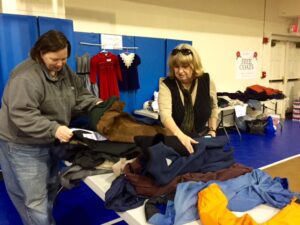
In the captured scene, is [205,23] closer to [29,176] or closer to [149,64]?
[149,64]

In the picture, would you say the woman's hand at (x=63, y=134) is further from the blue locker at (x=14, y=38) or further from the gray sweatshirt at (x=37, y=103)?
the blue locker at (x=14, y=38)

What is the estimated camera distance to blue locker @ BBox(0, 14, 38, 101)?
266cm

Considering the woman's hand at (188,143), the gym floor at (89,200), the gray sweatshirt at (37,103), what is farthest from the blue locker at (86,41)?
the woman's hand at (188,143)

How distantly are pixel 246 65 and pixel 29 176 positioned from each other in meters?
5.41

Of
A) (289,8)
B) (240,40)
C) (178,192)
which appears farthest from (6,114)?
(289,8)

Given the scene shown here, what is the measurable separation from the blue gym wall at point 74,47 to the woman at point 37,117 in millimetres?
1459

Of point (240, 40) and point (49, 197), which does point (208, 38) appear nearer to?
point (240, 40)

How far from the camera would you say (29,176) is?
4.93ft

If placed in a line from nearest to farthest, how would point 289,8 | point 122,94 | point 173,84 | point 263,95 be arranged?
point 173,84 → point 122,94 → point 263,95 → point 289,8

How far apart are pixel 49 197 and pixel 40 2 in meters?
2.19

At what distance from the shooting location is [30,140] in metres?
1.48

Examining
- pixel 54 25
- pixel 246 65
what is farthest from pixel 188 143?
pixel 246 65

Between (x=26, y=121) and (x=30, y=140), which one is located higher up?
(x=26, y=121)

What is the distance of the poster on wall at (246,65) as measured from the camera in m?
5.77
